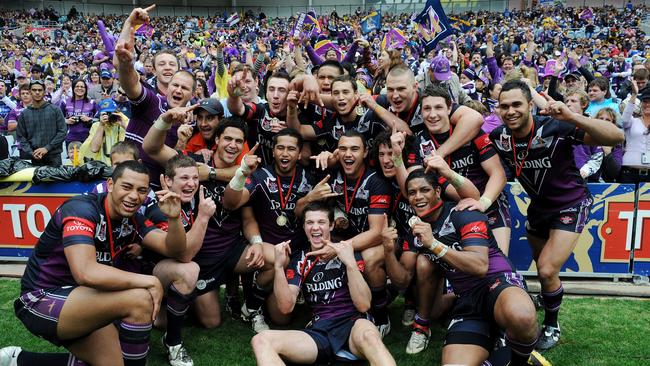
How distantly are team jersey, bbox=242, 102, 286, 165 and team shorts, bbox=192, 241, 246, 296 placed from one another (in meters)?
1.12

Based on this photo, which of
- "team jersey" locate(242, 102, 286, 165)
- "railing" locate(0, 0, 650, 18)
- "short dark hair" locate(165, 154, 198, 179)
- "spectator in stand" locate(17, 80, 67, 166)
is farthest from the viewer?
"railing" locate(0, 0, 650, 18)

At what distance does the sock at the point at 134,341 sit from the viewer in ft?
13.4

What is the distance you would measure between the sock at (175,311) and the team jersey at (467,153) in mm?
2511

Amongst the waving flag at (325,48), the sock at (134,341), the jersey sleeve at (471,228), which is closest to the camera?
the sock at (134,341)

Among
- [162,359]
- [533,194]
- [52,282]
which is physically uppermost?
[533,194]

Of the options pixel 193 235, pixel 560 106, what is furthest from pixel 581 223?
pixel 193 235

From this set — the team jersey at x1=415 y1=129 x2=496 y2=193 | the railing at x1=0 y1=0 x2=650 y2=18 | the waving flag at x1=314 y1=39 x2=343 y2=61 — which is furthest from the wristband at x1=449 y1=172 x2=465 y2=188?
the railing at x1=0 y1=0 x2=650 y2=18

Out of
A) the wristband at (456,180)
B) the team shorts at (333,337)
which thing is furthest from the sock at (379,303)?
the wristband at (456,180)

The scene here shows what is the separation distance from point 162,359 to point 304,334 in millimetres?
1396

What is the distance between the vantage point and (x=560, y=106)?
457cm

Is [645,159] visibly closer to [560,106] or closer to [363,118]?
[560,106]

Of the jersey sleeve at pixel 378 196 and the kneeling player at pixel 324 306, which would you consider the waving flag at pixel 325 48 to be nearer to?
the jersey sleeve at pixel 378 196

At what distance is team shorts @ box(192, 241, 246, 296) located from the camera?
213 inches

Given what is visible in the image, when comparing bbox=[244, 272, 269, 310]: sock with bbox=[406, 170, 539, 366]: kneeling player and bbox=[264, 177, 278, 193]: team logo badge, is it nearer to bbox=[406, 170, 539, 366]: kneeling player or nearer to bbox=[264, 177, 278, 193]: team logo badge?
bbox=[264, 177, 278, 193]: team logo badge
